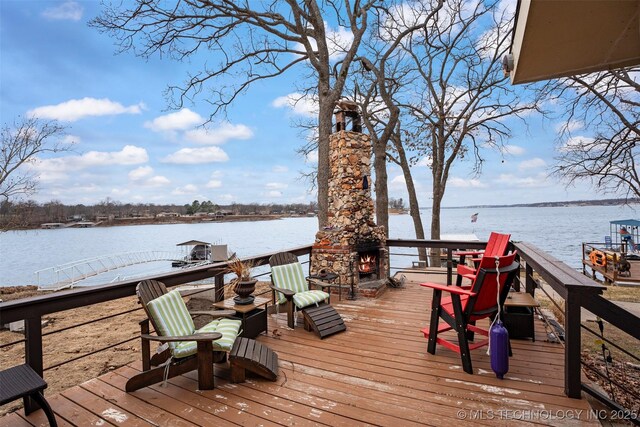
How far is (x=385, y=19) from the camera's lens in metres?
10.1

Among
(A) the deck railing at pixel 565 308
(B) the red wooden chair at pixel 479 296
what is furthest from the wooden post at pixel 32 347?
(B) the red wooden chair at pixel 479 296

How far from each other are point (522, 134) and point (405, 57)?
17.0 ft

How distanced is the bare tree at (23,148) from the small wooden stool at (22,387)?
39.1ft

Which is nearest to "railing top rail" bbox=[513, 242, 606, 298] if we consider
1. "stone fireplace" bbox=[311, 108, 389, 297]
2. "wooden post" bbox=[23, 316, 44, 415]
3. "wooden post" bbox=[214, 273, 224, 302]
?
"stone fireplace" bbox=[311, 108, 389, 297]

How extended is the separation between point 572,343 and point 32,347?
3938 mm

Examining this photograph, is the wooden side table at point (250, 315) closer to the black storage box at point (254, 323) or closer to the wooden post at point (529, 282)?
the black storage box at point (254, 323)

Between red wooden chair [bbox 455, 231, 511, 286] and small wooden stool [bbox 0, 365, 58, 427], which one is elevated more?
red wooden chair [bbox 455, 231, 511, 286]

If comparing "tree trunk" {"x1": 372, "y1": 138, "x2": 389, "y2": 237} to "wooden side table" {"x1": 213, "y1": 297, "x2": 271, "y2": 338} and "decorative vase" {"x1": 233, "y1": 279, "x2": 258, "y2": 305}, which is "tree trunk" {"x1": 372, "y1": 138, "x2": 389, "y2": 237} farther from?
"decorative vase" {"x1": 233, "y1": 279, "x2": 258, "y2": 305}

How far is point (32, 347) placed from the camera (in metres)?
2.29

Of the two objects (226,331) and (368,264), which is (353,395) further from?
(368,264)

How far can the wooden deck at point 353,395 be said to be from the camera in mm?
2148

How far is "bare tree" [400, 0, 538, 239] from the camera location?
10.2 metres

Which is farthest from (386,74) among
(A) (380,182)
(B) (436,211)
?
(B) (436,211)

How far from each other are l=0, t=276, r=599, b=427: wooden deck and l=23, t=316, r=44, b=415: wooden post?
89 millimetres
